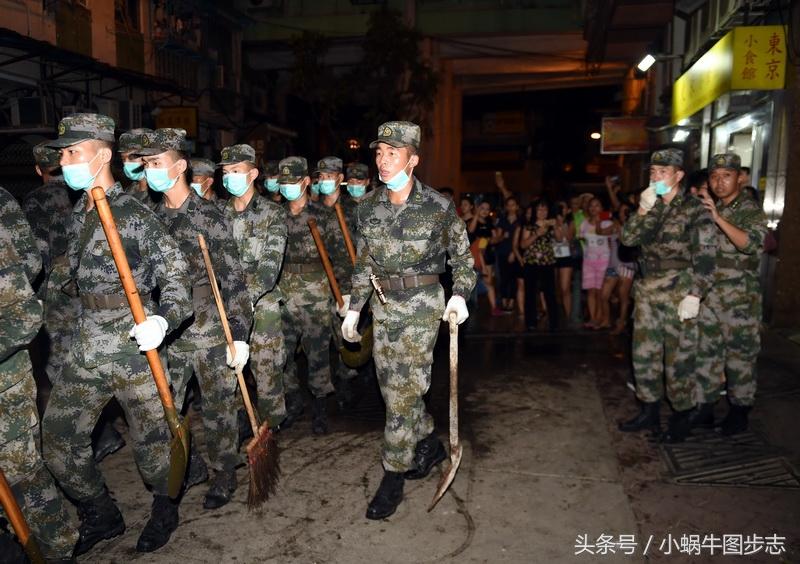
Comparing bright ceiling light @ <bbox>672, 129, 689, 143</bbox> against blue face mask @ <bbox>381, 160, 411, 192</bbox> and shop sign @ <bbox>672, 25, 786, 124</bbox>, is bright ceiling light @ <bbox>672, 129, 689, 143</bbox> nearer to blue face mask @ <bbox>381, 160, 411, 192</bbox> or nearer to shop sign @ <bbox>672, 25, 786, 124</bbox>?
shop sign @ <bbox>672, 25, 786, 124</bbox>

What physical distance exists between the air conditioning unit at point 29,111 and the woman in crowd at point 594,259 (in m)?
9.66

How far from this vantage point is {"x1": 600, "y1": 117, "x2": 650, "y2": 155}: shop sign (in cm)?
1627

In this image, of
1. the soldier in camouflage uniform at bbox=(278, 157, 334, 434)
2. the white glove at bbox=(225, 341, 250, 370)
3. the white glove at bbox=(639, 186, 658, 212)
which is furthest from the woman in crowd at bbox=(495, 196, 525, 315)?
the white glove at bbox=(225, 341, 250, 370)

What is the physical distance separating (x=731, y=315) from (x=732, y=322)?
0.19 feet

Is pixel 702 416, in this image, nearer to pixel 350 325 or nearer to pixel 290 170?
pixel 350 325

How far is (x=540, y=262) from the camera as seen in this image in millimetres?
9531

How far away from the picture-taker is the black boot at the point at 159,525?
3801mm

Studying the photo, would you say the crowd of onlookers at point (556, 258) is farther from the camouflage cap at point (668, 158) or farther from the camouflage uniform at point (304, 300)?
the camouflage uniform at point (304, 300)

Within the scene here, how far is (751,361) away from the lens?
534 centimetres

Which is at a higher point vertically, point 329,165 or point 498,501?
point 329,165

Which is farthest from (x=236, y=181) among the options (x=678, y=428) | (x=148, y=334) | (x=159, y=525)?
(x=678, y=428)

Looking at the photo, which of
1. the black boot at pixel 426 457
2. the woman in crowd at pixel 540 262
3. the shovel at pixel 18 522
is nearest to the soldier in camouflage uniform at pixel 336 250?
the black boot at pixel 426 457

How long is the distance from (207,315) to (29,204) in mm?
2263

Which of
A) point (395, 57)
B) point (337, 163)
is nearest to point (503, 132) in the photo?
point (395, 57)
